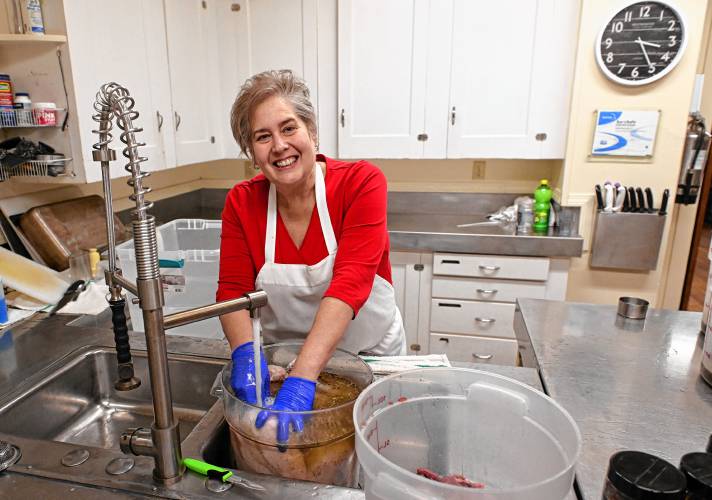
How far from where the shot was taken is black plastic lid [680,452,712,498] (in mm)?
498

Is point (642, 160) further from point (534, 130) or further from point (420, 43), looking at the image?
point (420, 43)

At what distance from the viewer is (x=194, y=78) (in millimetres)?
2438

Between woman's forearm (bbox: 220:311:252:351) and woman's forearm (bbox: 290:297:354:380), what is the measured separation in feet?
0.55

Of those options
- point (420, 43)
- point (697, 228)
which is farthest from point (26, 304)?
point (697, 228)

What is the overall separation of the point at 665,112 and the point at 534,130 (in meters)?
0.58

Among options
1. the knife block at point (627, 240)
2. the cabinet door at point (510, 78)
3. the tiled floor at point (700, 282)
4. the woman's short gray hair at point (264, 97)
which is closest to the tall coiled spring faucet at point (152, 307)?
the woman's short gray hair at point (264, 97)

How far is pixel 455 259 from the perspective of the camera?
248 cm

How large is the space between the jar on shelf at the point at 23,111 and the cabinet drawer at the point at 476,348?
2.00m

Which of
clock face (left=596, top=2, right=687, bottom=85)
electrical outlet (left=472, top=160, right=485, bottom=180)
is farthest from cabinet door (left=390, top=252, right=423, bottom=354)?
clock face (left=596, top=2, right=687, bottom=85)

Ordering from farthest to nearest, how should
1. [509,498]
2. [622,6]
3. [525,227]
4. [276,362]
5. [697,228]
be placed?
1. [697,228]
2. [525,227]
3. [622,6]
4. [276,362]
5. [509,498]

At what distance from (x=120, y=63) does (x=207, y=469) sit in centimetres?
166

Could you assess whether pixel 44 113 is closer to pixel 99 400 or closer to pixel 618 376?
pixel 99 400

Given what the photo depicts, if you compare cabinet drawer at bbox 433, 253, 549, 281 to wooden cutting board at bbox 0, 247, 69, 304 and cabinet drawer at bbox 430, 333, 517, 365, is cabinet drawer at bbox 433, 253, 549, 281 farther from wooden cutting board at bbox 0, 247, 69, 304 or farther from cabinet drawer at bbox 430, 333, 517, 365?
wooden cutting board at bbox 0, 247, 69, 304

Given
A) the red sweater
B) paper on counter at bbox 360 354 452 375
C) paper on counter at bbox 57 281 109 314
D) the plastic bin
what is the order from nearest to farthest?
1. paper on counter at bbox 360 354 452 375
2. the red sweater
3. paper on counter at bbox 57 281 109 314
4. the plastic bin
